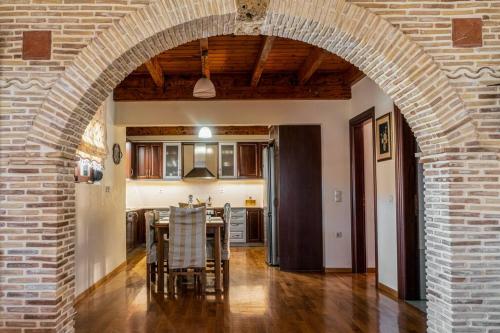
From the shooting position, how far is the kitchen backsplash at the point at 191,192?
10.8 meters

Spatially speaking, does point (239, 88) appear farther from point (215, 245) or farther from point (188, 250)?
point (188, 250)

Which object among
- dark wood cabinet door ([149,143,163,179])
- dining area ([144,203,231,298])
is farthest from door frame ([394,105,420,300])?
dark wood cabinet door ([149,143,163,179])

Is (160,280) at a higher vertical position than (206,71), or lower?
lower

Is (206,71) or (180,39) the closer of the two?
(180,39)

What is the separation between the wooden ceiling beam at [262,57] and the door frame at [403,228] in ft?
5.36

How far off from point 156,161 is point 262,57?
5.59 meters

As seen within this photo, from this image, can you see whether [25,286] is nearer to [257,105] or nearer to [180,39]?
[180,39]

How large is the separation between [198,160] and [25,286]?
7294mm

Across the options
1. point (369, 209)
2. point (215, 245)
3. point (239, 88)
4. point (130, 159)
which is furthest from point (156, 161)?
point (369, 209)

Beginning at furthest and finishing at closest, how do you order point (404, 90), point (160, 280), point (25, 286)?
1. point (160, 280)
2. point (404, 90)
3. point (25, 286)

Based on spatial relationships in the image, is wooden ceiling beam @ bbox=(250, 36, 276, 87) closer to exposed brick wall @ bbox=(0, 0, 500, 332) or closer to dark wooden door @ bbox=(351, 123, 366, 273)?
exposed brick wall @ bbox=(0, 0, 500, 332)

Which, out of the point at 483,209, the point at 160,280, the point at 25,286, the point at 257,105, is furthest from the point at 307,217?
the point at 25,286

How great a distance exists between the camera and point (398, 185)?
5.26m

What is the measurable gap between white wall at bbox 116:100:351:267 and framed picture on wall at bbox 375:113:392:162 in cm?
114
